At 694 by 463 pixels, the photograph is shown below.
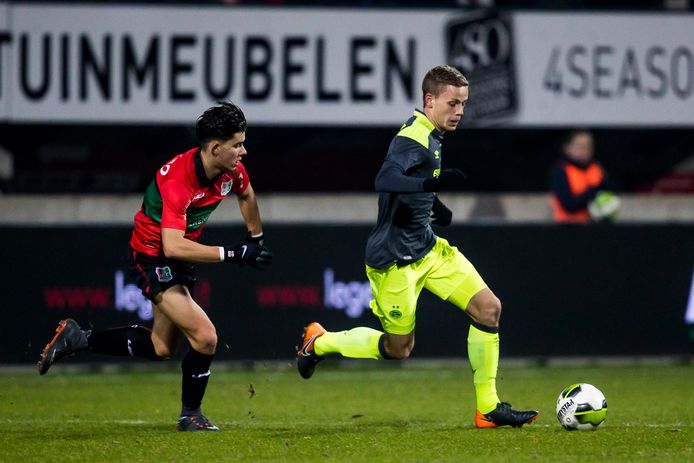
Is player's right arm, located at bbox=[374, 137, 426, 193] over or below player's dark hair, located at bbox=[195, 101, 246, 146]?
below

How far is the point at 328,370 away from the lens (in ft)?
42.4

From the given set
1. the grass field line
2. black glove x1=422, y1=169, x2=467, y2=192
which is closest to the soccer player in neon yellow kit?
black glove x1=422, y1=169, x2=467, y2=192

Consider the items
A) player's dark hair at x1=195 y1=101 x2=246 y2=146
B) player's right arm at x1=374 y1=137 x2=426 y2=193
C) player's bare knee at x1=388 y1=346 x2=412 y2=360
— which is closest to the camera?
player's right arm at x1=374 y1=137 x2=426 y2=193

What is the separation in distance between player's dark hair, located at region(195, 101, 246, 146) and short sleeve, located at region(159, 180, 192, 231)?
30 cm

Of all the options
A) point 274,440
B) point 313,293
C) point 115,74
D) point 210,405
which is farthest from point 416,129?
point 115,74

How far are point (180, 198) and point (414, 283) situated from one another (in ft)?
4.71

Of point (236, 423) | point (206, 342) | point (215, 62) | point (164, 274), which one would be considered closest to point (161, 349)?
point (206, 342)

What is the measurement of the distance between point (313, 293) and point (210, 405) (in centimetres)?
285

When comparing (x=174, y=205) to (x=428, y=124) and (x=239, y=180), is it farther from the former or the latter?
(x=428, y=124)

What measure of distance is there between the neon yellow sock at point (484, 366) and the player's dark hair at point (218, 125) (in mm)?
1812

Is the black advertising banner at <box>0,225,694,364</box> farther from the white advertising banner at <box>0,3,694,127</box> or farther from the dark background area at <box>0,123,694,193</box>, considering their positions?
the dark background area at <box>0,123,694,193</box>

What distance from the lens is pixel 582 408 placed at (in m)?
7.82

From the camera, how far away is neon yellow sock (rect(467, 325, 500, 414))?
8.02m

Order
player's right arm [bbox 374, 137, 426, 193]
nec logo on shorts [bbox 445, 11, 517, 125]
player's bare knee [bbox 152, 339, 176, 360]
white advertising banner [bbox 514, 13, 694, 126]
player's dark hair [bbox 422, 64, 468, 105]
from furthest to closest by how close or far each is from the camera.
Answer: white advertising banner [bbox 514, 13, 694, 126]
nec logo on shorts [bbox 445, 11, 517, 125]
player's bare knee [bbox 152, 339, 176, 360]
player's dark hair [bbox 422, 64, 468, 105]
player's right arm [bbox 374, 137, 426, 193]
